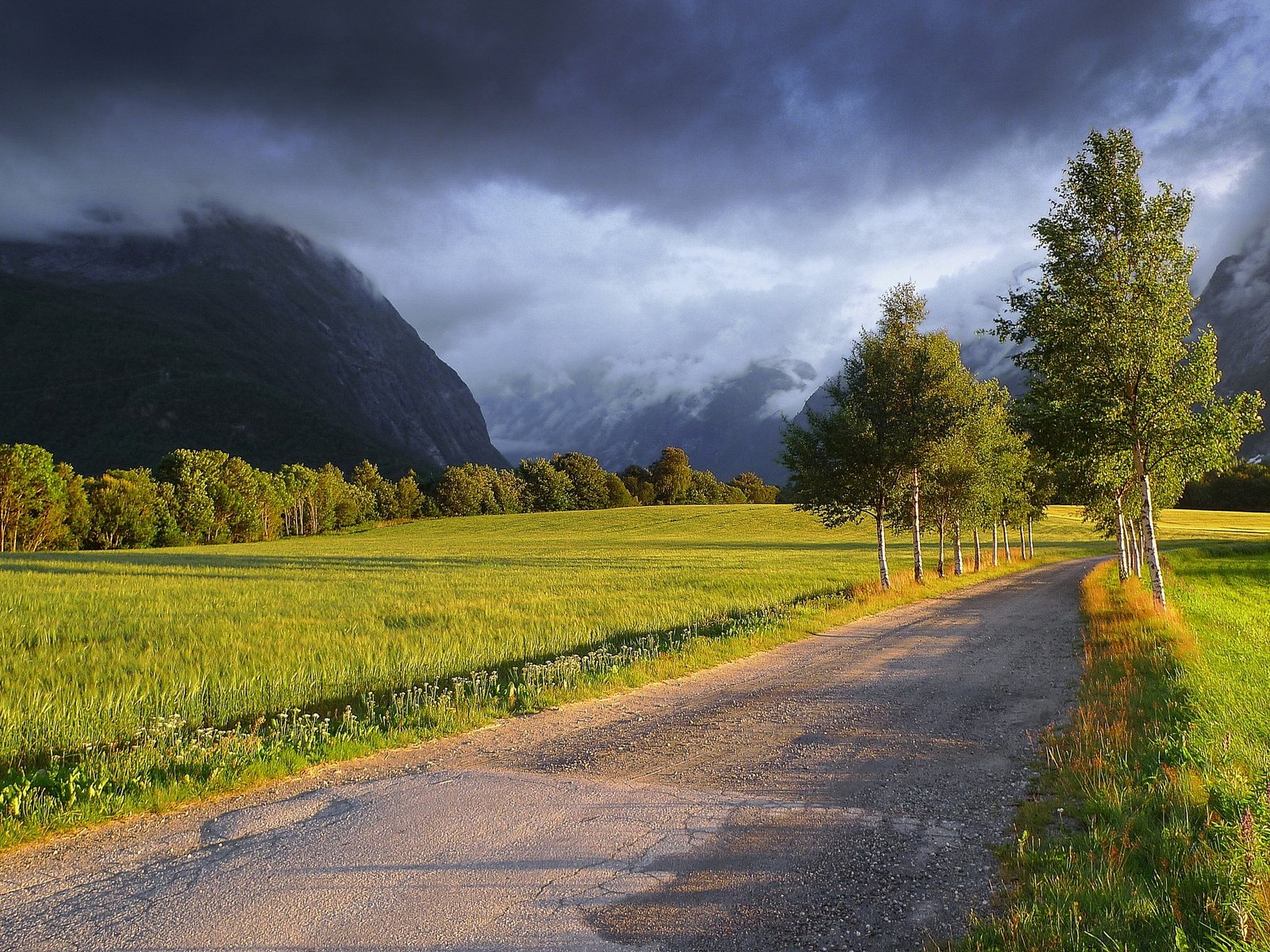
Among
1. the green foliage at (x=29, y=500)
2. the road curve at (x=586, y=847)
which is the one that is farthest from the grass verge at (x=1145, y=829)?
the green foliage at (x=29, y=500)

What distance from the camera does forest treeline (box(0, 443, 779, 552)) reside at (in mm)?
87750

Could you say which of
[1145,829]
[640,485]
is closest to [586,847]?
[1145,829]

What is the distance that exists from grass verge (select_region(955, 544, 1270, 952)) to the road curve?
16.3 inches

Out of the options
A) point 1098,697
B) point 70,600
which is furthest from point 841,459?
point 70,600

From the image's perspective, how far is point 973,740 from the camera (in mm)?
8891

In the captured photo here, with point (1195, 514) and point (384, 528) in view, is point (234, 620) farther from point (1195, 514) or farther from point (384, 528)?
point (1195, 514)

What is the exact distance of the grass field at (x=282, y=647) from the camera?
314 inches

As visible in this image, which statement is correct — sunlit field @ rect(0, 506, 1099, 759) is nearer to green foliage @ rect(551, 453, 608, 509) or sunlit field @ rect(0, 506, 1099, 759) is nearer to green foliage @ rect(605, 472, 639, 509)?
green foliage @ rect(551, 453, 608, 509)

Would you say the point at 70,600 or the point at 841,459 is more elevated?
the point at 841,459

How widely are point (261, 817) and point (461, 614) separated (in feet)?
48.6

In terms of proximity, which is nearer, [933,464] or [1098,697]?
[1098,697]

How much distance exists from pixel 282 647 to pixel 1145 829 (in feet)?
51.6

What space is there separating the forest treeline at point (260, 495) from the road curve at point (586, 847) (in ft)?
340

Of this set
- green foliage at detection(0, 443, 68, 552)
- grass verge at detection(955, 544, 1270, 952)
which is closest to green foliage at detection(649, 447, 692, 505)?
green foliage at detection(0, 443, 68, 552)
